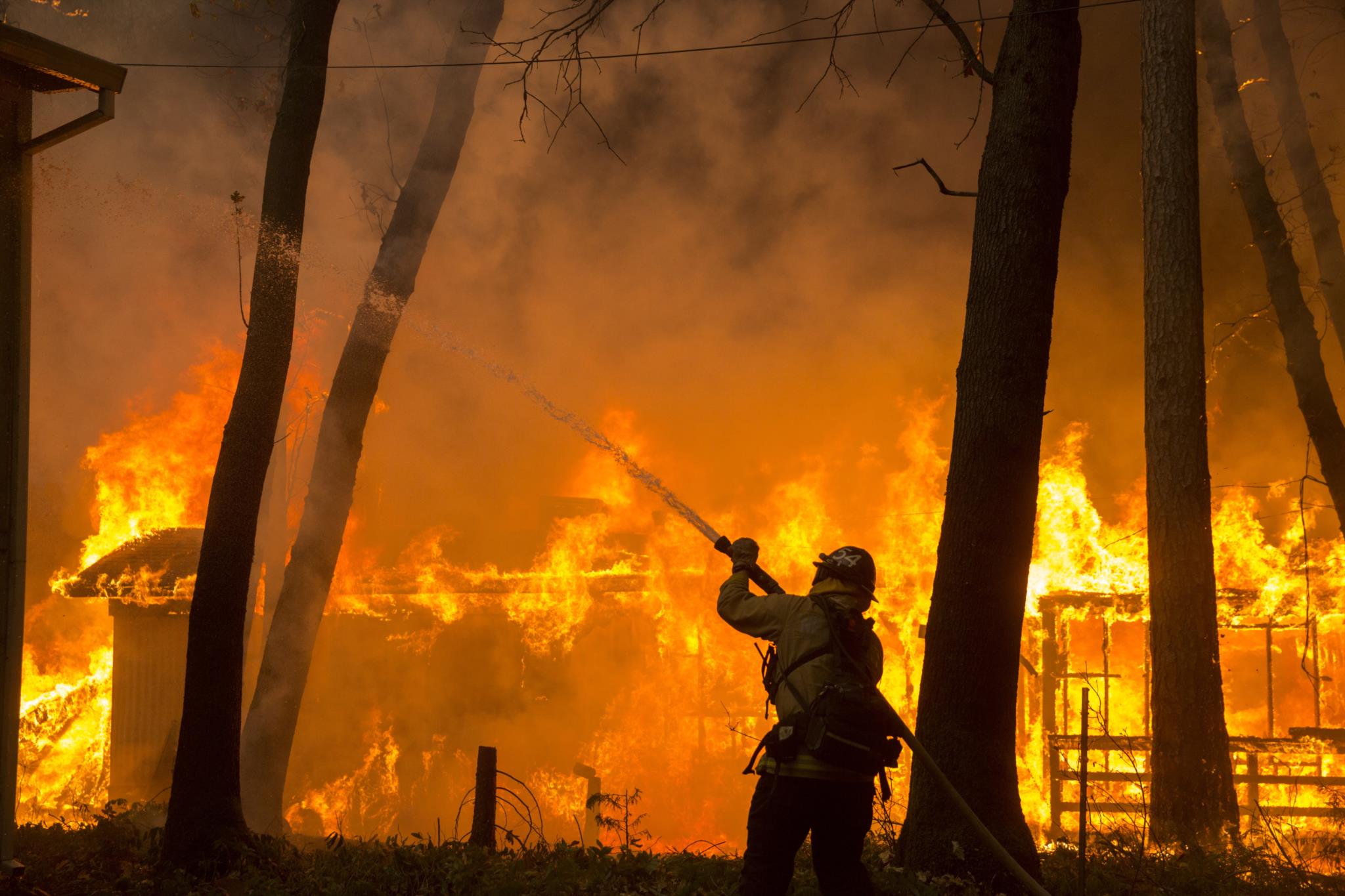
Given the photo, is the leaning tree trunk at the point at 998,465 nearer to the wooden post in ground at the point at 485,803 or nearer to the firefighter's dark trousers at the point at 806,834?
the firefighter's dark trousers at the point at 806,834

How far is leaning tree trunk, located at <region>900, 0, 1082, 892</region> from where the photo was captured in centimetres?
505

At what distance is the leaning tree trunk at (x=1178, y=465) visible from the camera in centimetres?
709

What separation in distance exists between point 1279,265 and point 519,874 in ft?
36.4

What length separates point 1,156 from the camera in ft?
16.8

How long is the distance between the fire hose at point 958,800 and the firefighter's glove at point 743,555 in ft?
0.12

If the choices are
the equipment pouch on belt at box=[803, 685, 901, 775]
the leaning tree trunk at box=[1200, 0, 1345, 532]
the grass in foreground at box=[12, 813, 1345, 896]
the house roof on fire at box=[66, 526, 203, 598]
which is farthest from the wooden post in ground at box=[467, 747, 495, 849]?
the leaning tree trunk at box=[1200, 0, 1345, 532]

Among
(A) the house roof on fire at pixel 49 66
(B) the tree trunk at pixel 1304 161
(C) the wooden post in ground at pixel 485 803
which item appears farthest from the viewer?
(B) the tree trunk at pixel 1304 161

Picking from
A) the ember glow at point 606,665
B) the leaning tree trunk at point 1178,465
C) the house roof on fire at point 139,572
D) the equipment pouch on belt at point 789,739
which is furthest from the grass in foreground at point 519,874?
the house roof on fire at point 139,572

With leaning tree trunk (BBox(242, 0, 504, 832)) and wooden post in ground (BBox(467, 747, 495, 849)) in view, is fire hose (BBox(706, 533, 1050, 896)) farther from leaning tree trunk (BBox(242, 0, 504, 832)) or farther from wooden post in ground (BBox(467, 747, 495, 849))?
leaning tree trunk (BBox(242, 0, 504, 832))

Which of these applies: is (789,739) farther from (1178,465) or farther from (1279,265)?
(1279,265)

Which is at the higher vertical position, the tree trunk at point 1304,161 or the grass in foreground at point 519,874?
the tree trunk at point 1304,161

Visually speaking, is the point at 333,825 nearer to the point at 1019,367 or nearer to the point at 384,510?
the point at 384,510

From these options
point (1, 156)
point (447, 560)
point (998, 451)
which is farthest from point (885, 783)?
point (447, 560)

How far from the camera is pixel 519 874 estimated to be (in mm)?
5355
